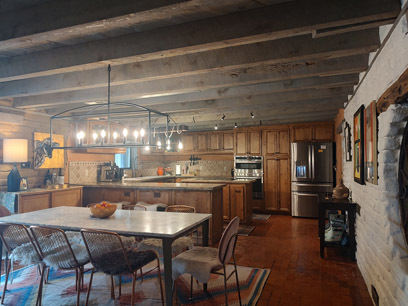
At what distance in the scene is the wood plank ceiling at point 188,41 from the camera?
1.95 m

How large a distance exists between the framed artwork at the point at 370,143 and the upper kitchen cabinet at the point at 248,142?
4.31 metres

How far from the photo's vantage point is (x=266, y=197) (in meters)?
7.27

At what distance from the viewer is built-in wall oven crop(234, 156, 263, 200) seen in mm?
7250

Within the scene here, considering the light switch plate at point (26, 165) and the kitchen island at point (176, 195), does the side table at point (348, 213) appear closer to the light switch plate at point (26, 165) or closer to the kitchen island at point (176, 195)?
the kitchen island at point (176, 195)

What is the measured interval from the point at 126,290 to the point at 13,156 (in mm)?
2831

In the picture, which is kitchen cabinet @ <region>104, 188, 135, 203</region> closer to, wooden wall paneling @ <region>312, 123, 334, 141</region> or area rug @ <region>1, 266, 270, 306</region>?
area rug @ <region>1, 266, 270, 306</region>

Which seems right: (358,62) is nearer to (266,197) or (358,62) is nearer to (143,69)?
(143,69)

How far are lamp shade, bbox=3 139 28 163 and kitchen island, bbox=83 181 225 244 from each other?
126cm

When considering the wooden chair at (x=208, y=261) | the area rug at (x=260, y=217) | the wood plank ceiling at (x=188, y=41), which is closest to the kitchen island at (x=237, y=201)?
the area rug at (x=260, y=217)

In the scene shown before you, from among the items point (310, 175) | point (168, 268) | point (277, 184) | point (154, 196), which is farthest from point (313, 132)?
Result: point (168, 268)

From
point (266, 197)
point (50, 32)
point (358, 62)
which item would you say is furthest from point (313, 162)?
point (50, 32)

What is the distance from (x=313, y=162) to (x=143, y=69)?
4.74 m

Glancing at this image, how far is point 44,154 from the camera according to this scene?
5203 millimetres

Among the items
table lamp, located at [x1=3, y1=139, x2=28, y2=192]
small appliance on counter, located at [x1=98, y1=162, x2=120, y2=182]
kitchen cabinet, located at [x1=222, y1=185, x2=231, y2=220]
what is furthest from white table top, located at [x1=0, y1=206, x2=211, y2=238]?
kitchen cabinet, located at [x1=222, y1=185, x2=231, y2=220]
